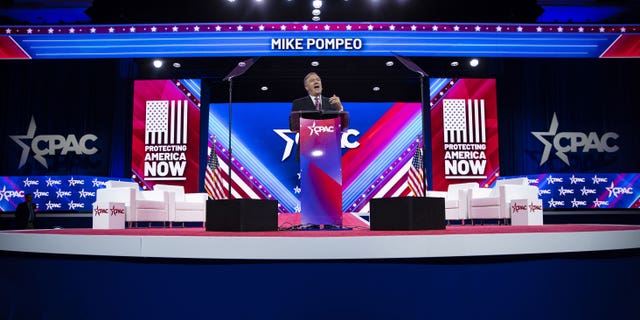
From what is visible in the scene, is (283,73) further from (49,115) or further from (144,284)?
(144,284)

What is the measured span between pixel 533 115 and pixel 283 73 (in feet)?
18.4

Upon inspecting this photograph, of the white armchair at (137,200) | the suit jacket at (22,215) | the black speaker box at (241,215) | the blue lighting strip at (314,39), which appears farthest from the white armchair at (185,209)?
the black speaker box at (241,215)

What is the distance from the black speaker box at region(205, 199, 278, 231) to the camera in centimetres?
321

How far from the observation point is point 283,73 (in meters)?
10.6

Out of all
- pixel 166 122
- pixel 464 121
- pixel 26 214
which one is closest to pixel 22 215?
pixel 26 214

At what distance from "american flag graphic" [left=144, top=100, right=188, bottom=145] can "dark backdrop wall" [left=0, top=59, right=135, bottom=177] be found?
492 millimetres

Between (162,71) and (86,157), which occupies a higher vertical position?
(162,71)

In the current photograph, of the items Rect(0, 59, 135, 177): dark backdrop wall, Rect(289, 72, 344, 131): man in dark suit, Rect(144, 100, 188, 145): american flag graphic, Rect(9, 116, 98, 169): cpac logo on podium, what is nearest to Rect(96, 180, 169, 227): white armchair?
Rect(144, 100, 188, 145): american flag graphic

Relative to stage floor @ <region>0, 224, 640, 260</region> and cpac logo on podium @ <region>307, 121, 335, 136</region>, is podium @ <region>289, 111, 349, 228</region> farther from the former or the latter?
stage floor @ <region>0, 224, 640, 260</region>

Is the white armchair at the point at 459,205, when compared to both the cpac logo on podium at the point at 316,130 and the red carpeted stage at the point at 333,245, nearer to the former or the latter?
the cpac logo on podium at the point at 316,130

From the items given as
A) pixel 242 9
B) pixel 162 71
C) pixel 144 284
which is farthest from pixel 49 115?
pixel 144 284

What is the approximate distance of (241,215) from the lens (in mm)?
3178

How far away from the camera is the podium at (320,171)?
398 cm

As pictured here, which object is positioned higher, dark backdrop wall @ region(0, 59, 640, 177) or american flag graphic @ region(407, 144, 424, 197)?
dark backdrop wall @ region(0, 59, 640, 177)
